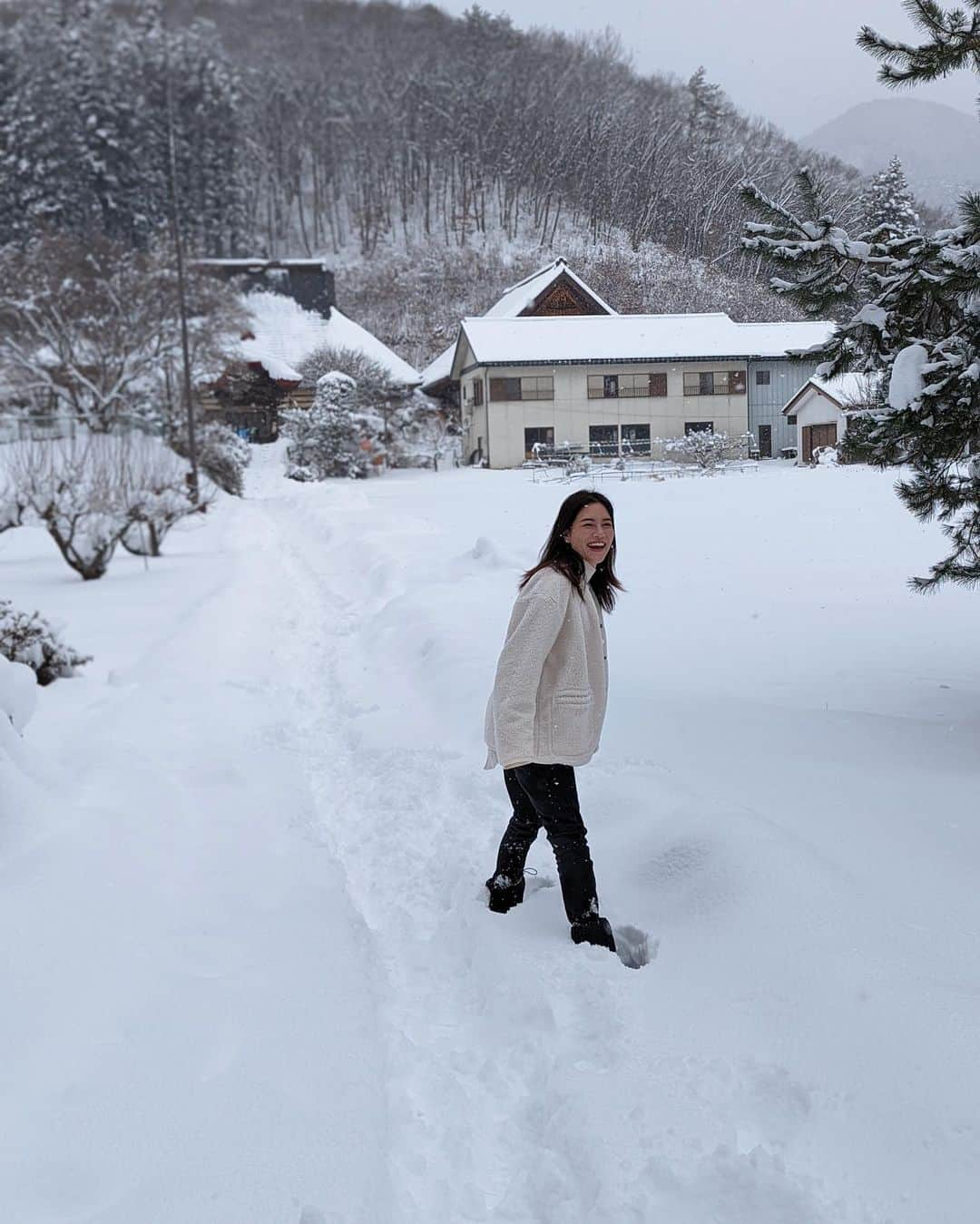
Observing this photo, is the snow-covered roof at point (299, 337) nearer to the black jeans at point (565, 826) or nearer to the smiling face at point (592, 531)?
the smiling face at point (592, 531)

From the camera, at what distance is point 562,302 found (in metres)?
35.7

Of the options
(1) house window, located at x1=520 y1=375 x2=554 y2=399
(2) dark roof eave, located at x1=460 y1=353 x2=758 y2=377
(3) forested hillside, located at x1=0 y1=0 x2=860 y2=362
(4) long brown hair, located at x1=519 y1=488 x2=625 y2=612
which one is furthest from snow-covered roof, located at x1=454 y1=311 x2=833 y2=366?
(4) long brown hair, located at x1=519 y1=488 x2=625 y2=612

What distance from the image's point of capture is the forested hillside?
23.7ft

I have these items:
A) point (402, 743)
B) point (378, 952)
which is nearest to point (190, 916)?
point (378, 952)

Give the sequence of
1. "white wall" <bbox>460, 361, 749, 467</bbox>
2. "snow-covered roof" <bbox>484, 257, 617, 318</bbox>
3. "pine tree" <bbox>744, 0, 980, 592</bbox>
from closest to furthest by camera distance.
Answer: "pine tree" <bbox>744, 0, 980, 592</bbox> < "snow-covered roof" <bbox>484, 257, 617, 318</bbox> < "white wall" <bbox>460, 361, 749, 467</bbox>

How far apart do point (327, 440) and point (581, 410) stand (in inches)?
407

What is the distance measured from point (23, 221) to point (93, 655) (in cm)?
4713

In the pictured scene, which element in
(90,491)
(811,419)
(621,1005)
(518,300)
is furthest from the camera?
(518,300)

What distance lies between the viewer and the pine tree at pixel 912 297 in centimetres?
403

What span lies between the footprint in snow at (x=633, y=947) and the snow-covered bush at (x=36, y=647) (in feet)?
19.1

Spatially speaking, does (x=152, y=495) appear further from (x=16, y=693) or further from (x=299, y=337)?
(x=299, y=337)

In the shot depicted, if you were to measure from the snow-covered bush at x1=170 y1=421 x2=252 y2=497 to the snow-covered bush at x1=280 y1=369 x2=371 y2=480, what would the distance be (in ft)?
12.8

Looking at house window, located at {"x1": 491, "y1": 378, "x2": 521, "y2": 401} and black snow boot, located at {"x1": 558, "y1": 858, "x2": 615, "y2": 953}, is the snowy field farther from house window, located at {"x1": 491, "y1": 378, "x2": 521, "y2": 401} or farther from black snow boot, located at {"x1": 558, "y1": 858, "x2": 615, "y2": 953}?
house window, located at {"x1": 491, "y1": 378, "x2": 521, "y2": 401}

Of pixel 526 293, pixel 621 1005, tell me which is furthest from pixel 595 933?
pixel 526 293
